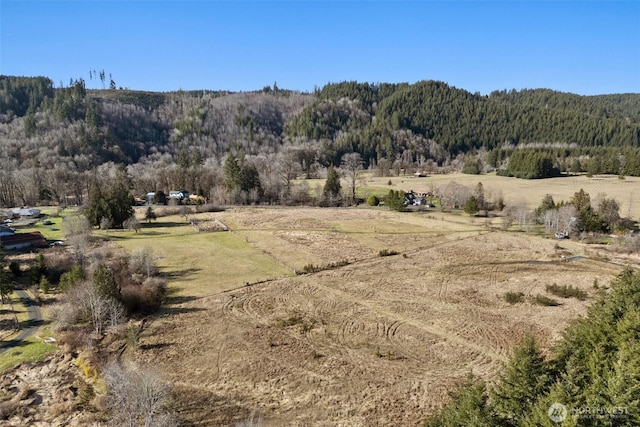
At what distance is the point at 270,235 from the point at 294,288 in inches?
868

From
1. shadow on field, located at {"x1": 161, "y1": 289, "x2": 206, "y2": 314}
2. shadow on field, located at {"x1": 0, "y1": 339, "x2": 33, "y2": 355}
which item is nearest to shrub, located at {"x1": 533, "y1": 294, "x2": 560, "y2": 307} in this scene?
shadow on field, located at {"x1": 161, "y1": 289, "x2": 206, "y2": 314}

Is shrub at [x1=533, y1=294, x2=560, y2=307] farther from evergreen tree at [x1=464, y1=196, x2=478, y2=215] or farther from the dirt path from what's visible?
the dirt path

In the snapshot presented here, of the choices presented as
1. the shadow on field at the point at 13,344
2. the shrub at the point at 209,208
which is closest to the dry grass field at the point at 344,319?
the shadow on field at the point at 13,344

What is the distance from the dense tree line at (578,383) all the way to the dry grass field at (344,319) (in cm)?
776

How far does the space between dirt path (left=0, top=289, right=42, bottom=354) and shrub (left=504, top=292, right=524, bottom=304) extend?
1561 inches

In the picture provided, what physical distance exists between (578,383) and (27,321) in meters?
36.7

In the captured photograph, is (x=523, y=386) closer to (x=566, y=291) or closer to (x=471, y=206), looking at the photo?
(x=566, y=291)

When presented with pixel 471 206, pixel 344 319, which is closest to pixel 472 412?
pixel 344 319

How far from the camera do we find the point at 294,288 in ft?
123

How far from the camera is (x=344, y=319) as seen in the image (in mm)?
30906

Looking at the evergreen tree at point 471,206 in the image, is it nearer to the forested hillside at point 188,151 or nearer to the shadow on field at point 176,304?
the forested hillside at point 188,151

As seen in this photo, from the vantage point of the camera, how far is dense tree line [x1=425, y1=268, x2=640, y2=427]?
419 inches

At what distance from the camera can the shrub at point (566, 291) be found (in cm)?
3581

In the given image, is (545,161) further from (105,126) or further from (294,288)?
(105,126)
